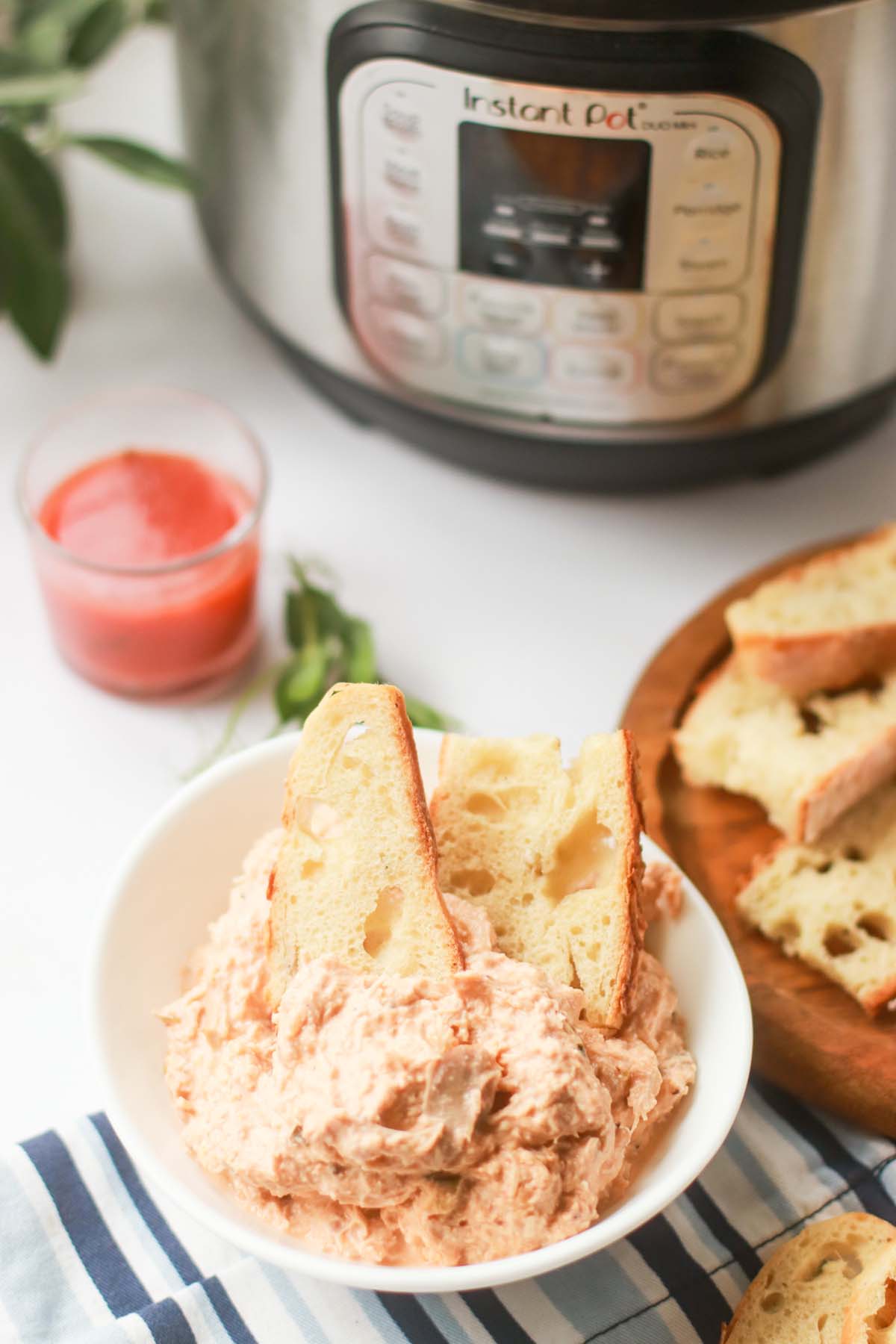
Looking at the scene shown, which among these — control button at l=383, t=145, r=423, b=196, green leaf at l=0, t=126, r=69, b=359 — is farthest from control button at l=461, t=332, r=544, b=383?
green leaf at l=0, t=126, r=69, b=359

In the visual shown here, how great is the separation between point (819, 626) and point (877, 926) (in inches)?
9.5

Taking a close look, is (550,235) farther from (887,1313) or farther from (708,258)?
(887,1313)

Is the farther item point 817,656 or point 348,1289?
point 817,656

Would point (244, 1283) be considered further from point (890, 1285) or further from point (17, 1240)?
point (890, 1285)

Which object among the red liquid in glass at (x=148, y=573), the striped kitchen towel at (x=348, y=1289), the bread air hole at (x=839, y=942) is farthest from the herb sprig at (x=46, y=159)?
the bread air hole at (x=839, y=942)

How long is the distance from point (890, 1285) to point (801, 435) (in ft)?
2.33

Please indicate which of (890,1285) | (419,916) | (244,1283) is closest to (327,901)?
(419,916)

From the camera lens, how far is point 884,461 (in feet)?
4.78

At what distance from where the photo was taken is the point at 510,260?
1149 mm

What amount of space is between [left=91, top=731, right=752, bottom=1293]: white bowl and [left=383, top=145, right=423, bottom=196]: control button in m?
0.43

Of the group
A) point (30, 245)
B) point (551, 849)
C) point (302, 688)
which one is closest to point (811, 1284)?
point (551, 849)

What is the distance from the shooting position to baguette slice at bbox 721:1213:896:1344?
0.87m

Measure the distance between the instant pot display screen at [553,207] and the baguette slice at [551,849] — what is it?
1.30 ft

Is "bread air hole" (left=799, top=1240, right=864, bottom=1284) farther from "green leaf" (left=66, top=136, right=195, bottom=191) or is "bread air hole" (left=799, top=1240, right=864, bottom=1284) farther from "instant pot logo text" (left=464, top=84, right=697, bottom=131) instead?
"green leaf" (left=66, top=136, right=195, bottom=191)
